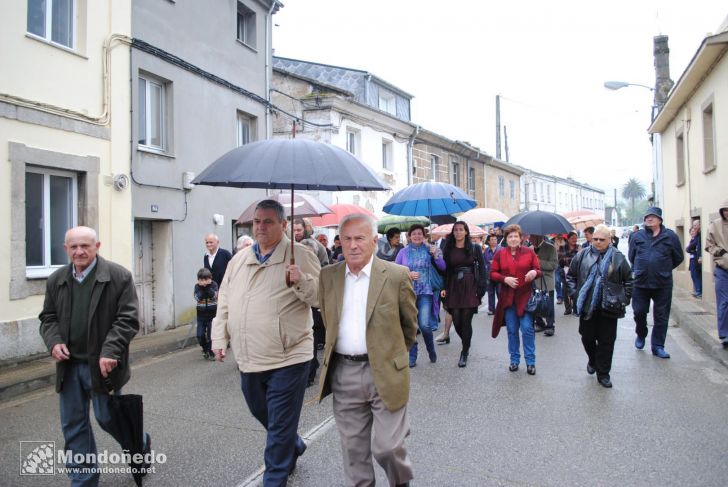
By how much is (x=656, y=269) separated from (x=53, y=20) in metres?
9.54

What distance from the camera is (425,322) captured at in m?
7.43

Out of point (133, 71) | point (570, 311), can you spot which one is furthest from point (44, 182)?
point (570, 311)

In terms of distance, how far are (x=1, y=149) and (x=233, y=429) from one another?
553 cm

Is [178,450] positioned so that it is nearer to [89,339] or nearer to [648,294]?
[89,339]

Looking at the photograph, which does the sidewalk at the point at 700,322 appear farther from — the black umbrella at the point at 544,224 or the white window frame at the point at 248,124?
the white window frame at the point at 248,124

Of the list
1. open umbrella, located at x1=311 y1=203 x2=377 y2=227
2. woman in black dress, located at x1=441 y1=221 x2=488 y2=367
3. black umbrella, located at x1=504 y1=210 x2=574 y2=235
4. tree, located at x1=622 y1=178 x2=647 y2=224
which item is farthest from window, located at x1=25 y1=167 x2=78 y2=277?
tree, located at x1=622 y1=178 x2=647 y2=224

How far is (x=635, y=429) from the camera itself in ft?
16.1

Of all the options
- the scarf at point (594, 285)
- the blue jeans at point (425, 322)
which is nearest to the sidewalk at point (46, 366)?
the blue jeans at point (425, 322)

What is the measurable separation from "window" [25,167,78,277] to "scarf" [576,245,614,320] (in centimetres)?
745

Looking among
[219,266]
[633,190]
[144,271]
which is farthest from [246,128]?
[633,190]

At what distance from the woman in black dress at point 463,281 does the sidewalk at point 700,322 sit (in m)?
3.18

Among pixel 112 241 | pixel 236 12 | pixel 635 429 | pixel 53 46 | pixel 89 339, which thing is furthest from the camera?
pixel 236 12

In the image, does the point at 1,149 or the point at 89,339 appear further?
the point at 1,149

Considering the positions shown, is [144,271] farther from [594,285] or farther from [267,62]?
[594,285]
